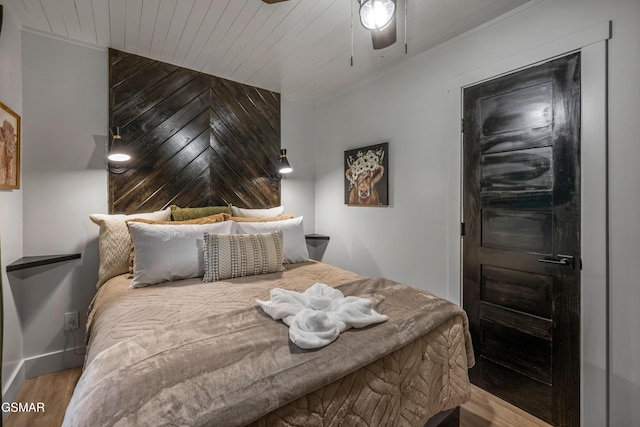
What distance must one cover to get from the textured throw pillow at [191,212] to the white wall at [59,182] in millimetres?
501

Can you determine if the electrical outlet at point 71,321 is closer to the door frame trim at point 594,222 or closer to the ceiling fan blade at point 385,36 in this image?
the ceiling fan blade at point 385,36

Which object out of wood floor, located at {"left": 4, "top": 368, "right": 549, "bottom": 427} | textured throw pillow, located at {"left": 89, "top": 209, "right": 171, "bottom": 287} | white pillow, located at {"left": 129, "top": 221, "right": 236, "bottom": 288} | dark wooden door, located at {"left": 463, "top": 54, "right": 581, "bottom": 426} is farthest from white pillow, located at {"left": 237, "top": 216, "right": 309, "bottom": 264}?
wood floor, located at {"left": 4, "top": 368, "right": 549, "bottom": 427}

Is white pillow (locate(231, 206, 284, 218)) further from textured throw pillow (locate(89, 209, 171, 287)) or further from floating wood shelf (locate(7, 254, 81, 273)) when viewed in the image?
floating wood shelf (locate(7, 254, 81, 273))

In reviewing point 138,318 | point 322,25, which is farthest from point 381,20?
point 138,318

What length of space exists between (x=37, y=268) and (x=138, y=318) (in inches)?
56.1

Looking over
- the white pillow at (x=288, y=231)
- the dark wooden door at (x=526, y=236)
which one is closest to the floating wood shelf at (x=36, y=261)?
the white pillow at (x=288, y=231)

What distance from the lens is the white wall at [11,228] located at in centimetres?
171

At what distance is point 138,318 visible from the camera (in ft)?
4.25

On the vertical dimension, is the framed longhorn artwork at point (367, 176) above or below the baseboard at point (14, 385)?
above

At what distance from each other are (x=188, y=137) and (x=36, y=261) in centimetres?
144

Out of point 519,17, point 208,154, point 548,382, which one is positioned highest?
point 519,17

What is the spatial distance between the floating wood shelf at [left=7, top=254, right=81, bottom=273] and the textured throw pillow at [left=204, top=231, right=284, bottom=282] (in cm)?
106

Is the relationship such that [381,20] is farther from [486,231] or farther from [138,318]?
[138,318]

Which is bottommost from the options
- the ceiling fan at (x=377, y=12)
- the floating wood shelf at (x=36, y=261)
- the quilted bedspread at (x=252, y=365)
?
the quilted bedspread at (x=252, y=365)
